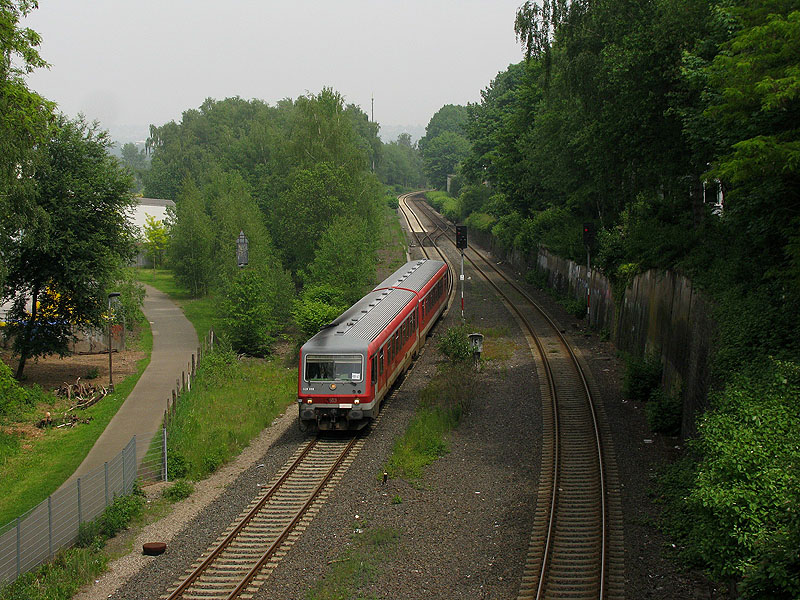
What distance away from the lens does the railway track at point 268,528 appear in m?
13.4

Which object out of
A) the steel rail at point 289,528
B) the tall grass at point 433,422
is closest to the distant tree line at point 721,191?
the tall grass at point 433,422

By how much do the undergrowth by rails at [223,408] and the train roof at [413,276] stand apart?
5323mm

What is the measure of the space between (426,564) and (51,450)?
13840 mm

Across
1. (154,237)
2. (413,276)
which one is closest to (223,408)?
(413,276)

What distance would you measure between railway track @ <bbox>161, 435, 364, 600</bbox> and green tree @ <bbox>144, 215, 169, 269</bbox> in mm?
55782

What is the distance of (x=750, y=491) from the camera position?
12.3 m

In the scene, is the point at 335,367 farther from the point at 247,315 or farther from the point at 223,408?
the point at 247,315

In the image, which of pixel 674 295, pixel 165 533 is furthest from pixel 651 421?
pixel 165 533

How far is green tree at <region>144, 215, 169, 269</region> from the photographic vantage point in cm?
7344

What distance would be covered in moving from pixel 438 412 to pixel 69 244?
17057 millimetres

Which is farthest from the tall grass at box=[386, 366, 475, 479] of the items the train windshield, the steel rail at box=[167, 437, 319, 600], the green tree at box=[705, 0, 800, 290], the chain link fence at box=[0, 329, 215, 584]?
the green tree at box=[705, 0, 800, 290]

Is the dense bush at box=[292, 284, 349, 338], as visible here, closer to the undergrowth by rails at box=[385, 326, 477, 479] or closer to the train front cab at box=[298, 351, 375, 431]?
the undergrowth by rails at box=[385, 326, 477, 479]

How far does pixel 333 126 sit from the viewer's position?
166ft

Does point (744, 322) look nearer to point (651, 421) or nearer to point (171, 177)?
point (651, 421)
